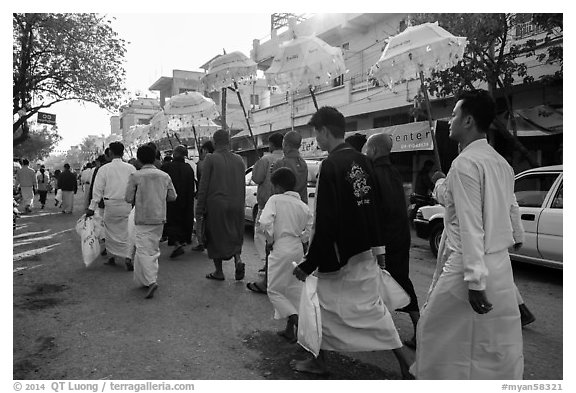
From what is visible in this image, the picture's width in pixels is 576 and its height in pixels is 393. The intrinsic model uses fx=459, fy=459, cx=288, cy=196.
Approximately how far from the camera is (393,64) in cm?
697

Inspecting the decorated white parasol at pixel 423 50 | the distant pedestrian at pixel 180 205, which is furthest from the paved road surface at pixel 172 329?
the decorated white parasol at pixel 423 50

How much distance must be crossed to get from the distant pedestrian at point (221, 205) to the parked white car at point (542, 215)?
371cm

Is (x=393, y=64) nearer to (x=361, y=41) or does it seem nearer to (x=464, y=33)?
(x=464, y=33)

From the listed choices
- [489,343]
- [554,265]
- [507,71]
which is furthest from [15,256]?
[507,71]

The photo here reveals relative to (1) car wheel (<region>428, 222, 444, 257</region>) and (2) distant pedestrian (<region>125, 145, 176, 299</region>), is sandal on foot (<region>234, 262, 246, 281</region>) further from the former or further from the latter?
(1) car wheel (<region>428, 222, 444, 257</region>)

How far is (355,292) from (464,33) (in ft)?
25.2

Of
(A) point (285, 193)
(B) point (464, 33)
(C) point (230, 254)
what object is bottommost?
(C) point (230, 254)

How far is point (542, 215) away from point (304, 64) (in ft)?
13.4

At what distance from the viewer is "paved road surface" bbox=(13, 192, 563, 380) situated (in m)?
3.34

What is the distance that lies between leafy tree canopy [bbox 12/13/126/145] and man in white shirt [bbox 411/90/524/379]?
13.4 meters

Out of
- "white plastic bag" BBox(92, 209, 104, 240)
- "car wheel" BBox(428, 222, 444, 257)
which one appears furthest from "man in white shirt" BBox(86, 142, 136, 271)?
"car wheel" BBox(428, 222, 444, 257)

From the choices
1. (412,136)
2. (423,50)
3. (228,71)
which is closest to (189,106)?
(228,71)

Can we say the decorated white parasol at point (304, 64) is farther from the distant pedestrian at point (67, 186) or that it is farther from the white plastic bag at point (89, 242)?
the distant pedestrian at point (67, 186)

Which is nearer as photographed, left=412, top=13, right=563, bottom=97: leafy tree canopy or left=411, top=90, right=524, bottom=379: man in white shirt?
left=411, top=90, right=524, bottom=379: man in white shirt
